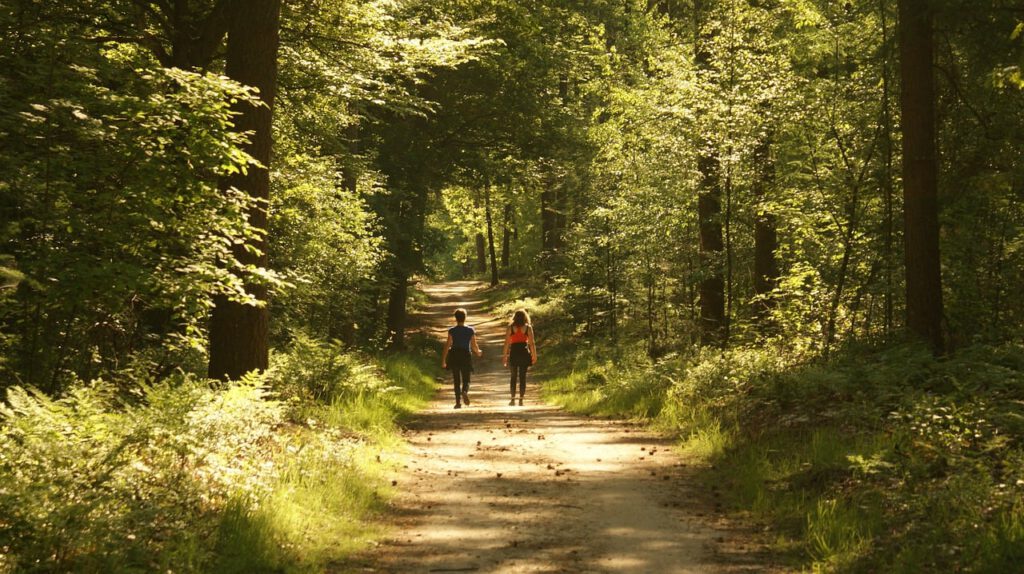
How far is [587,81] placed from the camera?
31.0m

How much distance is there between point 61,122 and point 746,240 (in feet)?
54.0

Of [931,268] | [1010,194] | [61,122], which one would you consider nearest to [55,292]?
[61,122]

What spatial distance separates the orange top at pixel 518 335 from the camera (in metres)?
17.8

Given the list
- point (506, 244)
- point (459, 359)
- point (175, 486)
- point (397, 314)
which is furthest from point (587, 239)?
point (506, 244)

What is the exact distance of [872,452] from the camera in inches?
327

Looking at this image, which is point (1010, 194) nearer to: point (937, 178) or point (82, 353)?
point (937, 178)

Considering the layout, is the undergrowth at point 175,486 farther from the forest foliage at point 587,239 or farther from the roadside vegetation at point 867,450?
the roadside vegetation at point 867,450

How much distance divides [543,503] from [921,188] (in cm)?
706

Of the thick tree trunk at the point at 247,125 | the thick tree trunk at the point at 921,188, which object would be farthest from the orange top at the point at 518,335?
the thick tree trunk at the point at 921,188

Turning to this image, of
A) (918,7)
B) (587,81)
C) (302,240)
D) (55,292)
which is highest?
(587,81)

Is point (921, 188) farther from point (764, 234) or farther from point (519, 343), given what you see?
point (519, 343)

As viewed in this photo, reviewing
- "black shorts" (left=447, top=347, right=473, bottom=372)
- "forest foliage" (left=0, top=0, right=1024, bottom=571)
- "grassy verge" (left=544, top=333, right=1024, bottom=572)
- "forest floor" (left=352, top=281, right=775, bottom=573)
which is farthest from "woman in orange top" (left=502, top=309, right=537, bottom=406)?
"grassy verge" (left=544, top=333, right=1024, bottom=572)

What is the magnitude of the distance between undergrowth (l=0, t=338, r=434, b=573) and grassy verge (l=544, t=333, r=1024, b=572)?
3.99 metres

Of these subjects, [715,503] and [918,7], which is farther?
[918,7]
